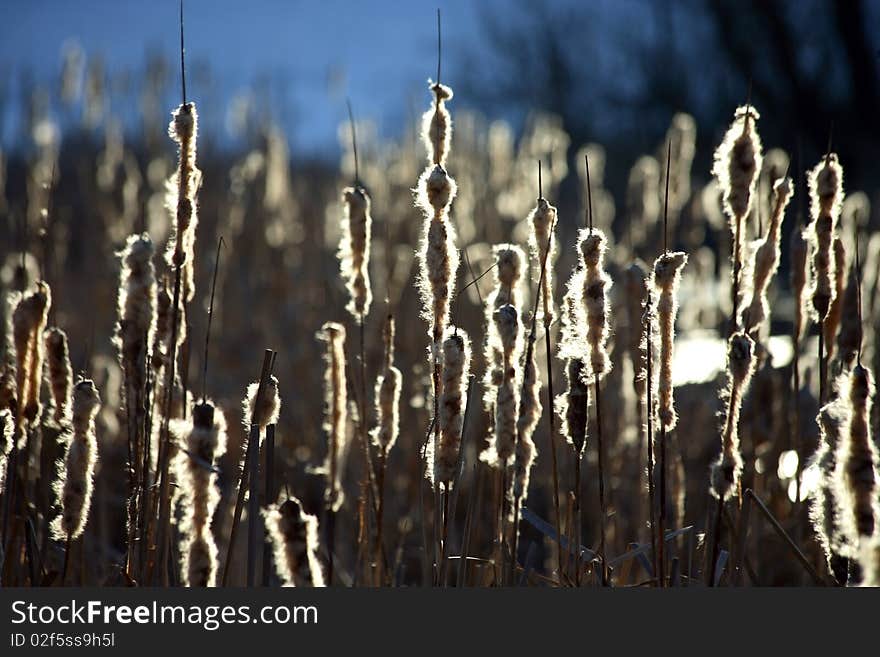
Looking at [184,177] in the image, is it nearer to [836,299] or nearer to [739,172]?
[739,172]

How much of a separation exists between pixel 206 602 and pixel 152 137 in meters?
3.90

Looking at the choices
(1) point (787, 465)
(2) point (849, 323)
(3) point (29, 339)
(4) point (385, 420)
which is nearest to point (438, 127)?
(4) point (385, 420)

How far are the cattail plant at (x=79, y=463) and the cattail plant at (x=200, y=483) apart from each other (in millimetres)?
178

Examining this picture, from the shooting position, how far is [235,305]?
4.79 metres

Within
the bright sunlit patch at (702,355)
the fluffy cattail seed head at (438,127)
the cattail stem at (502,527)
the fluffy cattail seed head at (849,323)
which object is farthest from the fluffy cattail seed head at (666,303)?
the bright sunlit patch at (702,355)

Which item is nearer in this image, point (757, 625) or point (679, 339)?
point (757, 625)

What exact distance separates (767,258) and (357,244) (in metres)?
0.67

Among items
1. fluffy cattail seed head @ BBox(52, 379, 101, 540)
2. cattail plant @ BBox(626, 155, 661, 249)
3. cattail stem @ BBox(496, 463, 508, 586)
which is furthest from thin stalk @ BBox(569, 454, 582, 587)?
cattail plant @ BBox(626, 155, 661, 249)

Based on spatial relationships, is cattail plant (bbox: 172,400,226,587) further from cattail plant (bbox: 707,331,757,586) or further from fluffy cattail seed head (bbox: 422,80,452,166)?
cattail plant (bbox: 707,331,757,586)

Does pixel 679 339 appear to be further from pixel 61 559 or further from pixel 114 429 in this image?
pixel 61 559

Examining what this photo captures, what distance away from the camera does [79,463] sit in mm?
1230

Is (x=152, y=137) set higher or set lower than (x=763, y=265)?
higher

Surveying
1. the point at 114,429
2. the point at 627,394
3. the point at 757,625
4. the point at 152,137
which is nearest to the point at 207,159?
the point at 152,137

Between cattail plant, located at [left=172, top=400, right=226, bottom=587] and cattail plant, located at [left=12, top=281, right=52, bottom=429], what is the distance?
0.33 meters
